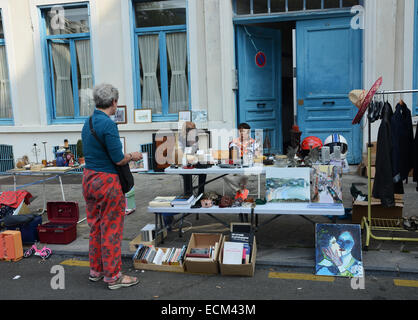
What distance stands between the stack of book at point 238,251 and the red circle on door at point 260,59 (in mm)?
5810

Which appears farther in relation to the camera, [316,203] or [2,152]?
[2,152]

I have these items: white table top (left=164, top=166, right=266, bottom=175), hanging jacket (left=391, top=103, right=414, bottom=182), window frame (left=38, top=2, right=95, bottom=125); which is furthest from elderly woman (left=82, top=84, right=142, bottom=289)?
window frame (left=38, top=2, right=95, bottom=125)

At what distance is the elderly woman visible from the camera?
402 centimetres

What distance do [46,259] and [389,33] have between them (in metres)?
7.07

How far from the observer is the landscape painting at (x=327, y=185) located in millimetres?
4844

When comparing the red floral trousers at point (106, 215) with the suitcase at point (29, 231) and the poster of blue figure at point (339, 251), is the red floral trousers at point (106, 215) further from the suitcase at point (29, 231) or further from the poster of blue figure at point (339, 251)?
the poster of blue figure at point (339, 251)

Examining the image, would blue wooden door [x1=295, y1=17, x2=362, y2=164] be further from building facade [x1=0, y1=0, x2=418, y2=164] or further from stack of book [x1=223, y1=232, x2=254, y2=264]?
stack of book [x1=223, y1=232, x2=254, y2=264]

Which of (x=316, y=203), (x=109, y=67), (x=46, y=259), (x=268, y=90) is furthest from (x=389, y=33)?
(x=46, y=259)

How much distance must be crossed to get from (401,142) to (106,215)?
3.24 meters

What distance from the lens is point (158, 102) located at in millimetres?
10016

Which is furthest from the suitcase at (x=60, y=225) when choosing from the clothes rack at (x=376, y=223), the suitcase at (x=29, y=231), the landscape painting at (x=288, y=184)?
the clothes rack at (x=376, y=223)
